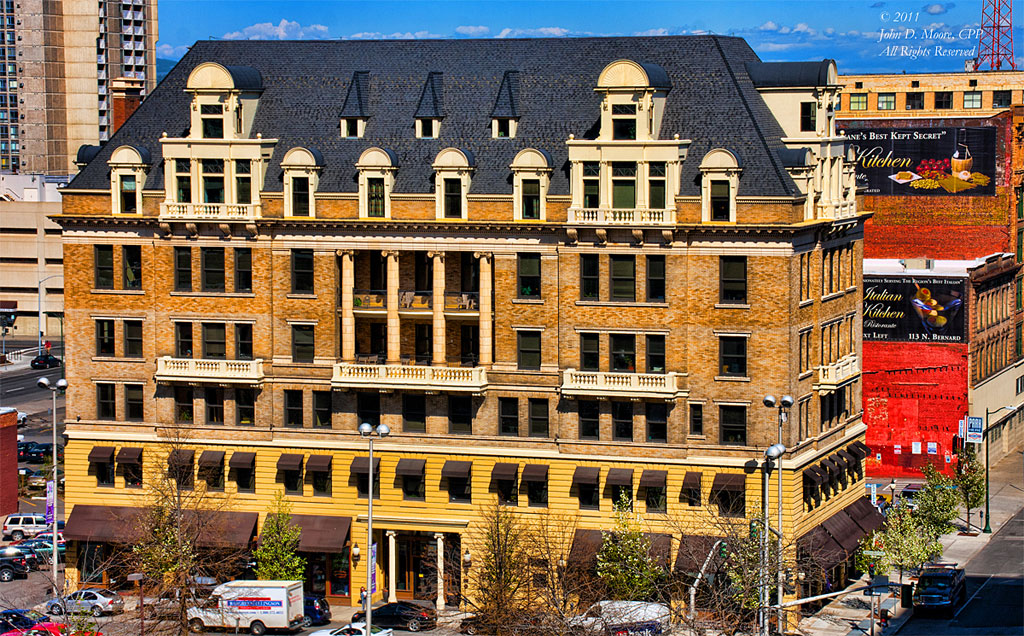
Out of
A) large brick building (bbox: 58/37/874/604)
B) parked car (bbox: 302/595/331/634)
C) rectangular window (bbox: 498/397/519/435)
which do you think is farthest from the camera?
rectangular window (bbox: 498/397/519/435)

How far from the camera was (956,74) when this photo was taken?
592 ft

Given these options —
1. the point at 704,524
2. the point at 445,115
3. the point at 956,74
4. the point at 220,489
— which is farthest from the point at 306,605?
the point at 956,74

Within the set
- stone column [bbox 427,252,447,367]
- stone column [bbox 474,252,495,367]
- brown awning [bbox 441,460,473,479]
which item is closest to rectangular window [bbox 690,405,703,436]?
stone column [bbox 474,252,495,367]

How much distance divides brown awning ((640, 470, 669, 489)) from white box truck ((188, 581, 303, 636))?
59.8 feet

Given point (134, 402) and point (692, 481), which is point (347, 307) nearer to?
point (134, 402)

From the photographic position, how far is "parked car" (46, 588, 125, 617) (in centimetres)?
8906

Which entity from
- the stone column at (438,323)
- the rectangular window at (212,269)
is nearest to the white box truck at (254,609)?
the stone column at (438,323)

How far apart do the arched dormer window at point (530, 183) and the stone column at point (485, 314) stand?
2.74 meters

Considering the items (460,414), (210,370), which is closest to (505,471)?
(460,414)

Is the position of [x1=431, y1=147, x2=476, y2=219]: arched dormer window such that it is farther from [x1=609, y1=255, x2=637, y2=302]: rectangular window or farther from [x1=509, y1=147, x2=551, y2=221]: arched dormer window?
[x1=609, y1=255, x2=637, y2=302]: rectangular window

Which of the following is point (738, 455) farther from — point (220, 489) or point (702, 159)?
point (220, 489)

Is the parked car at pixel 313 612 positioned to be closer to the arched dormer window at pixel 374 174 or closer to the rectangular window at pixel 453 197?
the arched dormer window at pixel 374 174

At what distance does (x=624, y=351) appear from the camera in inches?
3612

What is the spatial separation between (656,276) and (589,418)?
8026 millimetres
